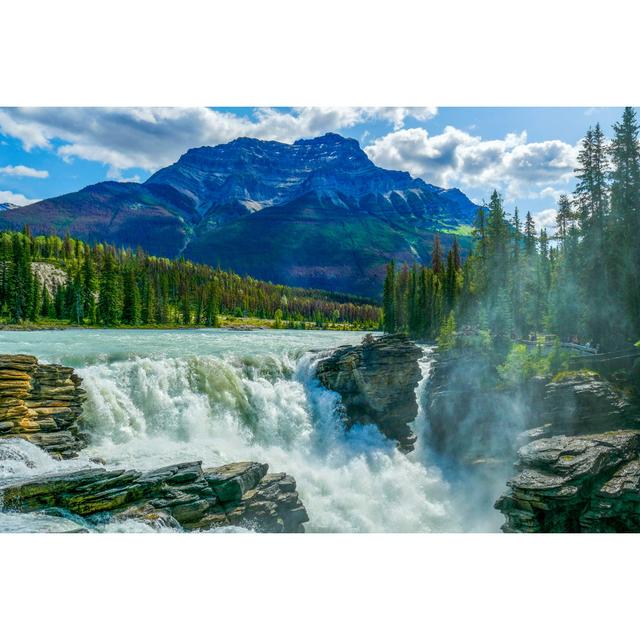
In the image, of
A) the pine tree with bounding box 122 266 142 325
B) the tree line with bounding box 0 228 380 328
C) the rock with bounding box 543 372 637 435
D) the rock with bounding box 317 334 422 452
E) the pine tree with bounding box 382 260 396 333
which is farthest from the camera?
the pine tree with bounding box 382 260 396 333

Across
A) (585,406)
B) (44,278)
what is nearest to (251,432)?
(585,406)

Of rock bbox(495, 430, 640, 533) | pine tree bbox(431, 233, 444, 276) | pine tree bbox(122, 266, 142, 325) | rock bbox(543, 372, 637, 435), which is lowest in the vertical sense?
rock bbox(495, 430, 640, 533)

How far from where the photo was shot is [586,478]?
29.2 ft

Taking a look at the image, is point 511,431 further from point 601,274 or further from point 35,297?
point 35,297

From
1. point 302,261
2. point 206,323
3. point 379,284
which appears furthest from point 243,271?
point 206,323

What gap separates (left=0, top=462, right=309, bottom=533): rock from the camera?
255 inches

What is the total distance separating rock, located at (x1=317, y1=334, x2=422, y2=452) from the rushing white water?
434mm

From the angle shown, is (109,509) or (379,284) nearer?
(109,509)

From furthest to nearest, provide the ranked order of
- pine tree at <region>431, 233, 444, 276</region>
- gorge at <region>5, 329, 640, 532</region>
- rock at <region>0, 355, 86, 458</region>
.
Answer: pine tree at <region>431, 233, 444, 276</region>
rock at <region>0, 355, 86, 458</region>
gorge at <region>5, 329, 640, 532</region>

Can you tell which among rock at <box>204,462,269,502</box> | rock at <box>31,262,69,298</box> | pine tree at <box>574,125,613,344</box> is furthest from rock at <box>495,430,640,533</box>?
rock at <box>31,262,69,298</box>

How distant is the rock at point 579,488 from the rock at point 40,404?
9127 millimetres

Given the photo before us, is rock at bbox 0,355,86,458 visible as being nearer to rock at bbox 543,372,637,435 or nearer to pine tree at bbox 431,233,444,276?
rock at bbox 543,372,637,435

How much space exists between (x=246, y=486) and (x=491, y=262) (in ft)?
43.6

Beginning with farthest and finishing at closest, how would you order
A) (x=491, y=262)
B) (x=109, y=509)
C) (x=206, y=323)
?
(x=206, y=323), (x=491, y=262), (x=109, y=509)
